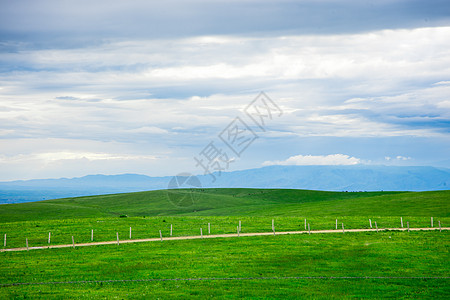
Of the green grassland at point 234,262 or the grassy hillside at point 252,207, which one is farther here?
the grassy hillside at point 252,207

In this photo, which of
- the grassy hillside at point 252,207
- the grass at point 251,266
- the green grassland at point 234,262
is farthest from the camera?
the grassy hillside at point 252,207

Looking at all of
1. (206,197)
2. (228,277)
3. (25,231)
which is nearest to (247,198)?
(206,197)

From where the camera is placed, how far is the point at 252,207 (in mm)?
153375

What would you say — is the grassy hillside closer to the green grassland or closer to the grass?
the green grassland

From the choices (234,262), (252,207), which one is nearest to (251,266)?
(234,262)

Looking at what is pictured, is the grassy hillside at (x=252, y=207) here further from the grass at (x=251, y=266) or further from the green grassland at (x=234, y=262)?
the grass at (x=251, y=266)

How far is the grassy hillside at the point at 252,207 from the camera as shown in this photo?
108 meters

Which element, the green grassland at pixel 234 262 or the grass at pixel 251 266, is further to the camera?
the green grassland at pixel 234 262

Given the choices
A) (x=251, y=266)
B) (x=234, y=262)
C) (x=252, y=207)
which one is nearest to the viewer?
(x=251, y=266)

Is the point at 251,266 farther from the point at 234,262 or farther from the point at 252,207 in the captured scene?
the point at 252,207

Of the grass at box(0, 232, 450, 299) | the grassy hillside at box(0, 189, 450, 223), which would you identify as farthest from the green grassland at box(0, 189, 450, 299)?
the grassy hillside at box(0, 189, 450, 223)

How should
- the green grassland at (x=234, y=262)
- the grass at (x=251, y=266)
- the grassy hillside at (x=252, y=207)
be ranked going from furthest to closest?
1. the grassy hillside at (x=252, y=207)
2. the green grassland at (x=234, y=262)
3. the grass at (x=251, y=266)

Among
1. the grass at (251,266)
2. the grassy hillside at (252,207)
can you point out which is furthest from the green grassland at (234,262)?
the grassy hillside at (252,207)

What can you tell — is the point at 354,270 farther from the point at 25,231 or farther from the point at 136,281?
the point at 25,231
